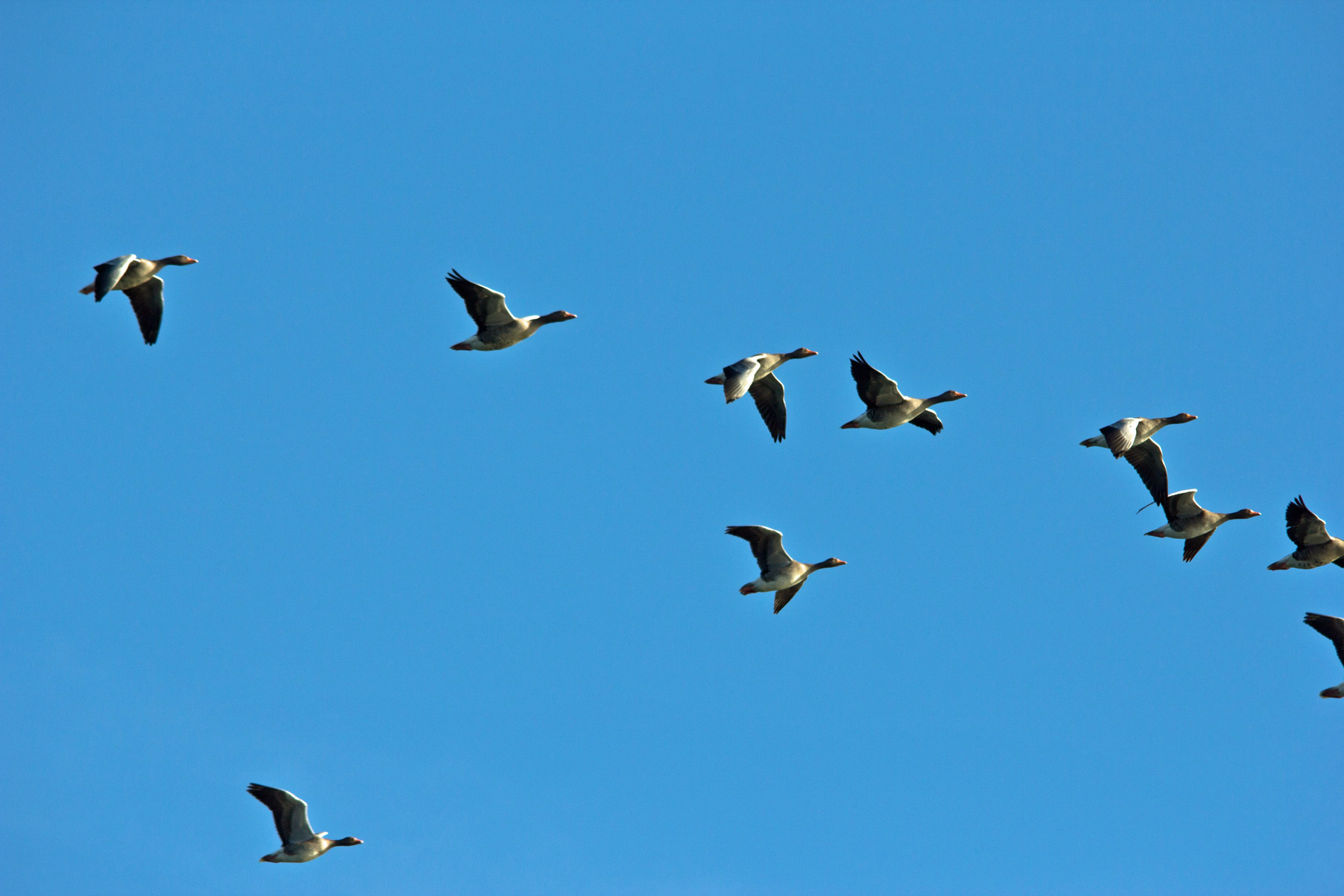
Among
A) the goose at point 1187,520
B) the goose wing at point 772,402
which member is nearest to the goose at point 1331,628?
the goose at point 1187,520

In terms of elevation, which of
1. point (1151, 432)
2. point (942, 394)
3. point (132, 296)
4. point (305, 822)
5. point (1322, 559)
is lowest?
point (305, 822)

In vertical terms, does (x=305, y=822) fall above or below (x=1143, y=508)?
below

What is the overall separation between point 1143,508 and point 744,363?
25.0 ft

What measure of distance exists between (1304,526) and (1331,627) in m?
2.25

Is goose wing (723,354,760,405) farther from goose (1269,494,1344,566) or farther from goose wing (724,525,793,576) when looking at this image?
goose (1269,494,1344,566)

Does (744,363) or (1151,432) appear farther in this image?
(1151,432)

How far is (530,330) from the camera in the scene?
2298cm

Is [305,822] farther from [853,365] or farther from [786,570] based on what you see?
[853,365]

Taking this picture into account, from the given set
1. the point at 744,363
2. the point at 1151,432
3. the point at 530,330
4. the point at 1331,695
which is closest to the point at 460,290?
the point at 530,330

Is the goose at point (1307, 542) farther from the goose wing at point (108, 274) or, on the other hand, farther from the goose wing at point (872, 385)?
the goose wing at point (108, 274)

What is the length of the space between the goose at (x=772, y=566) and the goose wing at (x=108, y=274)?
10617 mm

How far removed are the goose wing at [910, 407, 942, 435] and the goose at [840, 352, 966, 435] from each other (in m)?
1.20

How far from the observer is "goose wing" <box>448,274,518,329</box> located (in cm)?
2178

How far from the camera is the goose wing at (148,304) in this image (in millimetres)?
24297
